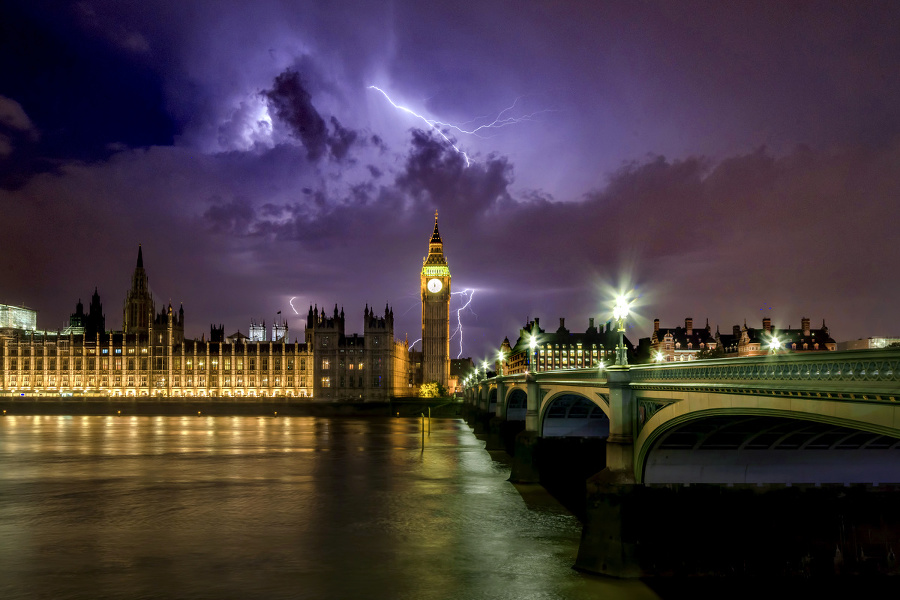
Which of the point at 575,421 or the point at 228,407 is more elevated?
the point at 575,421

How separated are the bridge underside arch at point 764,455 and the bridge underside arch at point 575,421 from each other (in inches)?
919

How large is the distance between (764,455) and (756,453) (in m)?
0.30

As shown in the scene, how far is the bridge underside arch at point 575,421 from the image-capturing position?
49938 millimetres

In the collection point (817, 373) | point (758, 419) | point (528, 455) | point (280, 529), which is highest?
point (817, 373)

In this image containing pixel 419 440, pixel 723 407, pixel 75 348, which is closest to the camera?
pixel 723 407

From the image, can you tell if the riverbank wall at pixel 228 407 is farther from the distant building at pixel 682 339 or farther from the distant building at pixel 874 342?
the distant building at pixel 874 342

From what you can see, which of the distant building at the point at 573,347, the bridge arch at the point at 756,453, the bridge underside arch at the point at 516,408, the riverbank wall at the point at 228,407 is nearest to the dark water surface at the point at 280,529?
the bridge arch at the point at 756,453

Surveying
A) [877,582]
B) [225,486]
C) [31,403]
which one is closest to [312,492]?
[225,486]

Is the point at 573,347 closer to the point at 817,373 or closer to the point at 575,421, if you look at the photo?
the point at 575,421

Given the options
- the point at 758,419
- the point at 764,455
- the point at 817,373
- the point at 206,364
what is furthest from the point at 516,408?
the point at 206,364

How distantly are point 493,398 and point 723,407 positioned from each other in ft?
225

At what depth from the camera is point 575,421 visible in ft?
167

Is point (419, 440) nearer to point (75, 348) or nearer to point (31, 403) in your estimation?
point (31, 403)

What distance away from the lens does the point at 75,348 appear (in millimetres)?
172250
